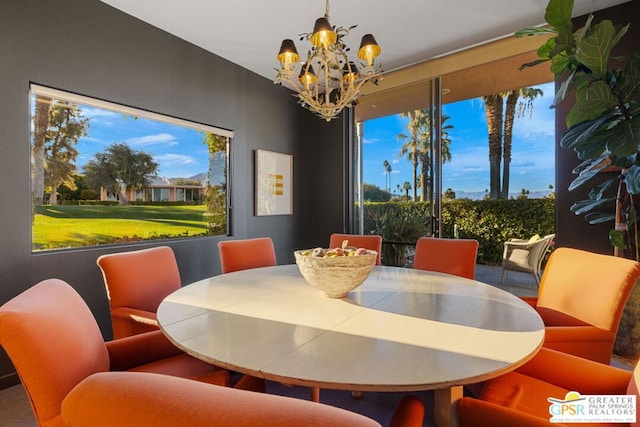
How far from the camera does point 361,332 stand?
3.96 feet

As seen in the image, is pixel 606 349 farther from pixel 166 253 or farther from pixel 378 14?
pixel 378 14

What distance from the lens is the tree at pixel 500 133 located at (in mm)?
4957

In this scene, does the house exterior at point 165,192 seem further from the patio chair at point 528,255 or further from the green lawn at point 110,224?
the patio chair at point 528,255

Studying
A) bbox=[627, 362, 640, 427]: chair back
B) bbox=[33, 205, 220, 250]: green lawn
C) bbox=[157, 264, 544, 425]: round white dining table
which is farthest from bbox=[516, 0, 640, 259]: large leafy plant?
bbox=[33, 205, 220, 250]: green lawn

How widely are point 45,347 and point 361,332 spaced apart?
0.97 meters

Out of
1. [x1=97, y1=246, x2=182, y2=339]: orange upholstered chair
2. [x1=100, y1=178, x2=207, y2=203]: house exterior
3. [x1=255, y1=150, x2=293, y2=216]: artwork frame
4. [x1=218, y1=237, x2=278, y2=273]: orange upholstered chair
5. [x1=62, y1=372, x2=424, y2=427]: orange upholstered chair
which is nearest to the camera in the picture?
[x1=62, y1=372, x2=424, y2=427]: orange upholstered chair

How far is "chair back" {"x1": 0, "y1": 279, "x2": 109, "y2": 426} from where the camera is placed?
875 millimetres

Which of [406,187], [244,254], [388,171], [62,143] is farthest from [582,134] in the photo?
[62,143]

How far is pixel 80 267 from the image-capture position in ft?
8.41

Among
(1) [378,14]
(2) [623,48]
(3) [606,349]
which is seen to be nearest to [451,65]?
(1) [378,14]

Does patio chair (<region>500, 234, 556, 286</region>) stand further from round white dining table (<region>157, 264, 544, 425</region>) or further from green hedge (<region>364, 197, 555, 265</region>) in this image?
round white dining table (<region>157, 264, 544, 425</region>)

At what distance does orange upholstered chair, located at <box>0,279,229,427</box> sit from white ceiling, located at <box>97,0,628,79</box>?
2.52 m

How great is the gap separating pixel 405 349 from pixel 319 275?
59 centimetres

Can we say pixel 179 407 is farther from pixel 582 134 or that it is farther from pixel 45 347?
pixel 582 134
